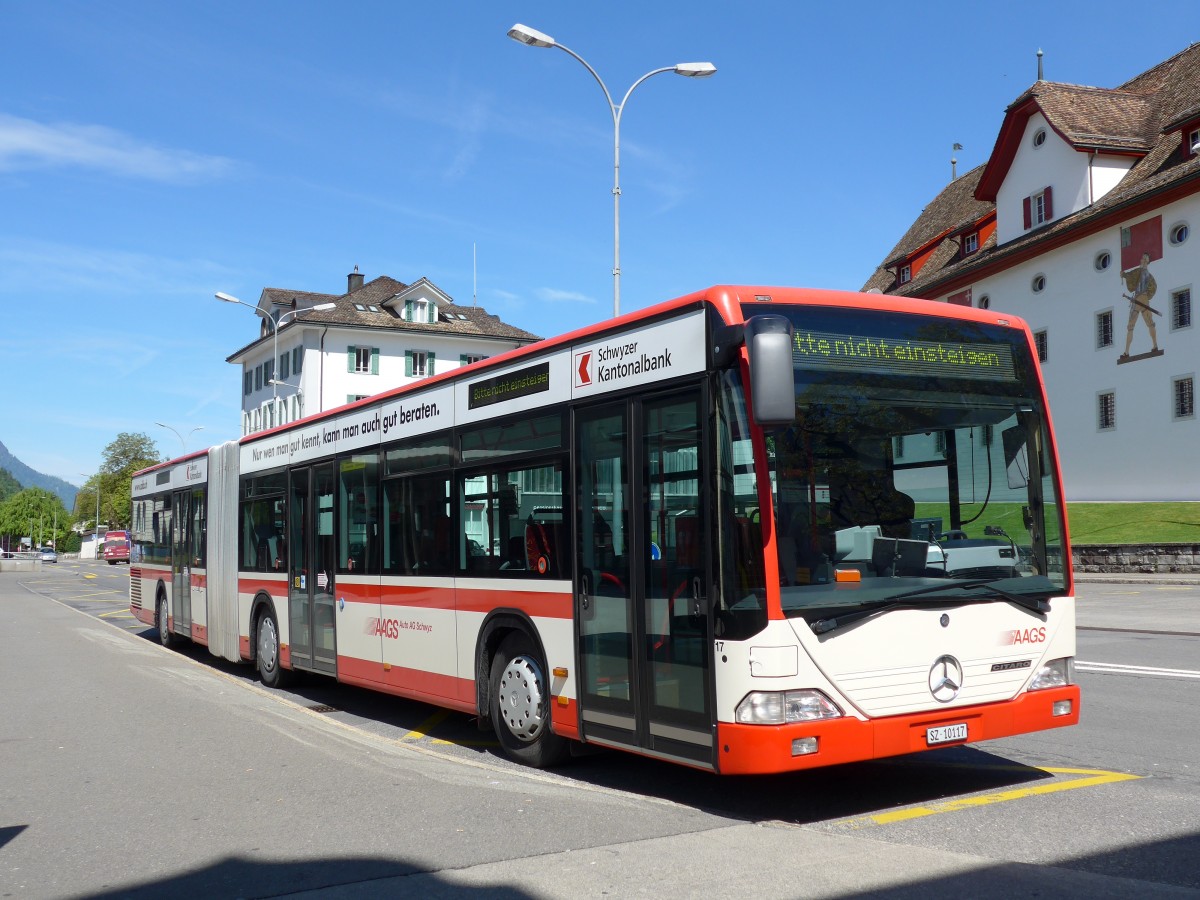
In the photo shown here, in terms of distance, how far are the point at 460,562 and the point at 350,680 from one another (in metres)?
3.07

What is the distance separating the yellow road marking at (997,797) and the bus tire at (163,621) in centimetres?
1527

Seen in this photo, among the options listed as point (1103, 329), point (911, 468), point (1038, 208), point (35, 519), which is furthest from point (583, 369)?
point (35, 519)

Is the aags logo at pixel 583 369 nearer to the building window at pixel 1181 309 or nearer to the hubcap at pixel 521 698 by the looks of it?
the hubcap at pixel 521 698

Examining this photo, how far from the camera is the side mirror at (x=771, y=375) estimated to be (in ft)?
20.2

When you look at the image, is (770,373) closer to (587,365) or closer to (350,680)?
(587,365)

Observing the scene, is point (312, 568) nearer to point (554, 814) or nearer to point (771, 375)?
point (554, 814)

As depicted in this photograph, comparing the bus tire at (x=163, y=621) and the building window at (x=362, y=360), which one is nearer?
the bus tire at (x=163, y=621)

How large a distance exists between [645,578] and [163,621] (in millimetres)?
14872

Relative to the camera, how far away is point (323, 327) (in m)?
69.4

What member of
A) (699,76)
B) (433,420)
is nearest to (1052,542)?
(433,420)

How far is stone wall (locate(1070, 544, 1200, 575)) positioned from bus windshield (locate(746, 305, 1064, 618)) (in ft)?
86.0

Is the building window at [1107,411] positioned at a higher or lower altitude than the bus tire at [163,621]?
higher

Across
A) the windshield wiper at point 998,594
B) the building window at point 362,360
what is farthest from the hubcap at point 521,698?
the building window at point 362,360

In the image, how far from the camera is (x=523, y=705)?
866 cm
